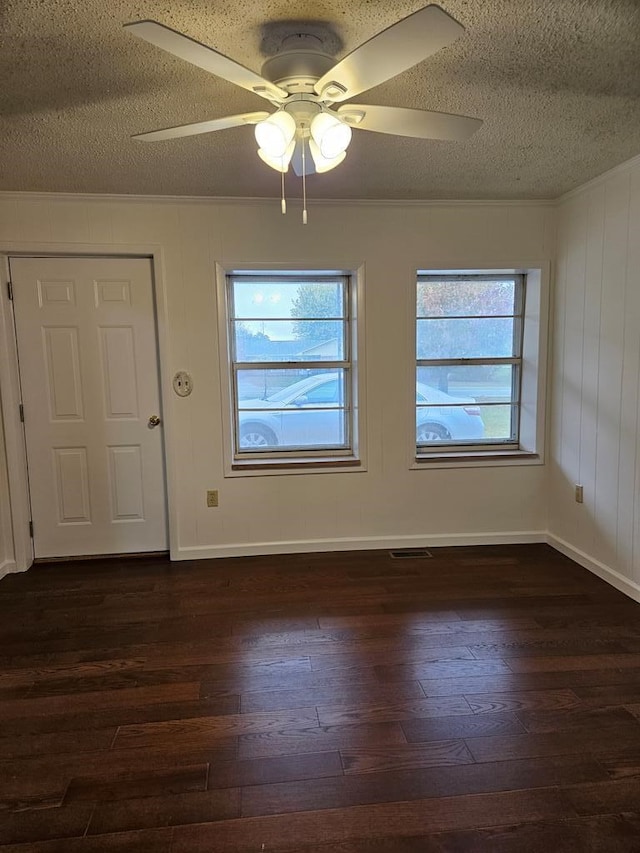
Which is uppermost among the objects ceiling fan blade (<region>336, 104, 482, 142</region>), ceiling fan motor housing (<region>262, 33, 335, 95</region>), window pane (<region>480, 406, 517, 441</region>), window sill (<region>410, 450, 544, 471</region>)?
ceiling fan motor housing (<region>262, 33, 335, 95</region>)

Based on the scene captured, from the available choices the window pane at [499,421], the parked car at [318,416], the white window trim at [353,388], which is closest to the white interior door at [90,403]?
the white window trim at [353,388]

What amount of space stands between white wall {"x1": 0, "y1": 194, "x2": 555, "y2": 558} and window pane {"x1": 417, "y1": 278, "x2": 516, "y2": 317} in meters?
0.20

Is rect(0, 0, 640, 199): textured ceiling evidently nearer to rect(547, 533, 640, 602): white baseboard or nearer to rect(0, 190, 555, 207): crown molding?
rect(0, 190, 555, 207): crown molding

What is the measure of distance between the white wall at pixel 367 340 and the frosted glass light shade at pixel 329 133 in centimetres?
165

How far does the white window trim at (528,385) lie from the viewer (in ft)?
11.0

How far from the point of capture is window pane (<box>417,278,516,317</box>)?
349 cm

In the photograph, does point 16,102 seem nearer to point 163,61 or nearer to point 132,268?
point 163,61

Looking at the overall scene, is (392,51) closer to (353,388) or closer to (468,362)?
(353,388)

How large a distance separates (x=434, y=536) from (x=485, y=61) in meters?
2.72

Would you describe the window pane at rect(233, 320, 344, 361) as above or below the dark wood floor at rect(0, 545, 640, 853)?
above

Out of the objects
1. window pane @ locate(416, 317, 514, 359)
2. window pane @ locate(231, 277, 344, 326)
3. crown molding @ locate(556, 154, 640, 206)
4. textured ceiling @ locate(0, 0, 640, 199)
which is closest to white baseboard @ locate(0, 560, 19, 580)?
window pane @ locate(231, 277, 344, 326)

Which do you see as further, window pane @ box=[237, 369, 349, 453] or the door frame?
window pane @ box=[237, 369, 349, 453]

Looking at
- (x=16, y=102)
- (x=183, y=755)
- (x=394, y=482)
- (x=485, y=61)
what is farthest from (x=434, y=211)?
(x=183, y=755)

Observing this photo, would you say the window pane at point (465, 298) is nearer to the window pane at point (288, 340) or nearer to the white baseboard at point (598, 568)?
the window pane at point (288, 340)
